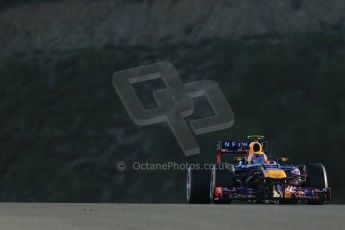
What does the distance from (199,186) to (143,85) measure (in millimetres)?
26916

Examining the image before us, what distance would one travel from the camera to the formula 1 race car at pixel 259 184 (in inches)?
768

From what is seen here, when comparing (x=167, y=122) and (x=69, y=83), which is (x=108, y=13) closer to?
(x=69, y=83)

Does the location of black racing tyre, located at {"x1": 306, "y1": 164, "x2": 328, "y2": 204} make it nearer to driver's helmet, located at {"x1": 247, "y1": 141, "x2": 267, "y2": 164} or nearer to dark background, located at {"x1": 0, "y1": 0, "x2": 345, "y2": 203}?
driver's helmet, located at {"x1": 247, "y1": 141, "x2": 267, "y2": 164}

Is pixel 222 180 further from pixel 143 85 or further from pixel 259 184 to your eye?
pixel 143 85

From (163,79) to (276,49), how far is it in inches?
247

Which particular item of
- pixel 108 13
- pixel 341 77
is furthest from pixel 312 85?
pixel 108 13

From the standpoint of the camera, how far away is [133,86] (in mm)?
47000

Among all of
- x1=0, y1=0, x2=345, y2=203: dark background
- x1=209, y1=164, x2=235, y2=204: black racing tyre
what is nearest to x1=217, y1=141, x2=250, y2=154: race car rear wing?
x1=209, y1=164, x2=235, y2=204: black racing tyre

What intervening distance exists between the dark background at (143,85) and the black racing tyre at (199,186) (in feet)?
59.3

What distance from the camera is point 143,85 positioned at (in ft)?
154

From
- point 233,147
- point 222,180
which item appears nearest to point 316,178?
point 222,180

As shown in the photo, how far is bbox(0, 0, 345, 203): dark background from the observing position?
1630 inches
